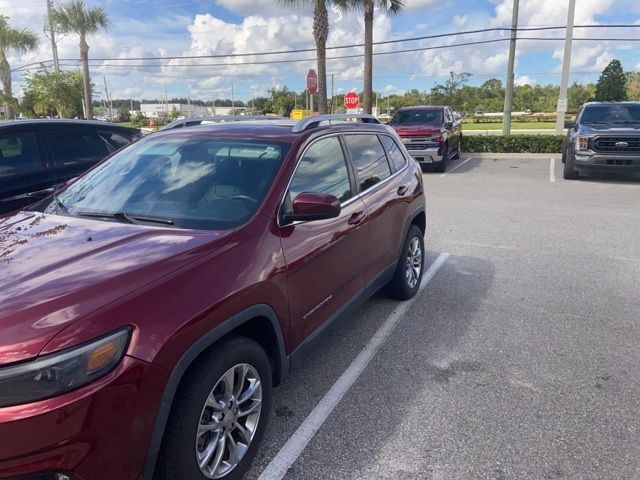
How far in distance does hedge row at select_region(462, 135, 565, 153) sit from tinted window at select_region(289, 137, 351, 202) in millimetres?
18015

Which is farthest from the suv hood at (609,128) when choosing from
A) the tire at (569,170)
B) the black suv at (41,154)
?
the black suv at (41,154)

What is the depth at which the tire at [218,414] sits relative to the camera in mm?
2059

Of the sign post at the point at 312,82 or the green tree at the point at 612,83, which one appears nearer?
the sign post at the point at 312,82

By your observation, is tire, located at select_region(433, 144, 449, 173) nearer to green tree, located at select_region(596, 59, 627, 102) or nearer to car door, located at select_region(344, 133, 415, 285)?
car door, located at select_region(344, 133, 415, 285)

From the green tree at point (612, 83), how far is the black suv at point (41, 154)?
50.9 metres

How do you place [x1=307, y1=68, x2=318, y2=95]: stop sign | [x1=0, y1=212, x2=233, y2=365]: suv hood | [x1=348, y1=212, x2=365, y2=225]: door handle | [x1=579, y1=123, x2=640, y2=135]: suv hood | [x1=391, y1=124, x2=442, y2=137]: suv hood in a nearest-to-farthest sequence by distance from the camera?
1. [x1=0, y1=212, x2=233, y2=365]: suv hood
2. [x1=348, y1=212, x2=365, y2=225]: door handle
3. [x1=579, y1=123, x2=640, y2=135]: suv hood
4. [x1=391, y1=124, x2=442, y2=137]: suv hood
5. [x1=307, y1=68, x2=318, y2=95]: stop sign

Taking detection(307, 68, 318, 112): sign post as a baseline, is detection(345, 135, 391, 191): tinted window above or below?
below

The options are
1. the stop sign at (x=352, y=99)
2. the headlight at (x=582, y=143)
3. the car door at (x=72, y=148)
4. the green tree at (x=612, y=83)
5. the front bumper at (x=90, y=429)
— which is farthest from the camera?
the green tree at (x=612, y=83)

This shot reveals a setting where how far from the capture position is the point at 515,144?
19859 millimetres

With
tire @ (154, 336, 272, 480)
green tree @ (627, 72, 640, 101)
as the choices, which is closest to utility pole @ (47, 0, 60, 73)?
tire @ (154, 336, 272, 480)

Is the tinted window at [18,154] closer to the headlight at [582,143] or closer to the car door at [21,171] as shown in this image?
the car door at [21,171]

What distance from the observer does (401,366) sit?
368cm

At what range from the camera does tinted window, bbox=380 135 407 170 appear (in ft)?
15.3

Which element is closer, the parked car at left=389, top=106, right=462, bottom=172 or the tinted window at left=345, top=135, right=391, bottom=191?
the tinted window at left=345, top=135, right=391, bottom=191
